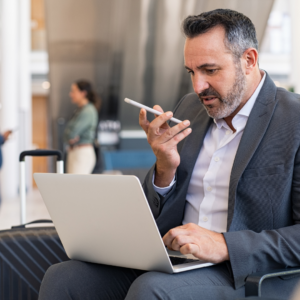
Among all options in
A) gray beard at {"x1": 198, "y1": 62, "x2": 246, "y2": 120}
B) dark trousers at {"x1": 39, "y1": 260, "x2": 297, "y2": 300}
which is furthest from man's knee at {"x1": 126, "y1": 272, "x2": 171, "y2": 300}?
gray beard at {"x1": 198, "y1": 62, "x2": 246, "y2": 120}

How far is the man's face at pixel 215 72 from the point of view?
1442 mm

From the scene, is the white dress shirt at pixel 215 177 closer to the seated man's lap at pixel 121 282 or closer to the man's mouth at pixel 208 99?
the man's mouth at pixel 208 99

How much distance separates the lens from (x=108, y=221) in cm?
117

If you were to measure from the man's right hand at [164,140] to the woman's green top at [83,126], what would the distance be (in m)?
3.69

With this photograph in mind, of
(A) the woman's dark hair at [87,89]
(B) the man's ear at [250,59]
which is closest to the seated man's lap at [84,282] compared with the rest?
(B) the man's ear at [250,59]

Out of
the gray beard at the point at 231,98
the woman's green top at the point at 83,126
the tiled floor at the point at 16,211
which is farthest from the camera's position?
the woman's green top at the point at 83,126

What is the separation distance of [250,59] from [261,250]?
0.66 metres

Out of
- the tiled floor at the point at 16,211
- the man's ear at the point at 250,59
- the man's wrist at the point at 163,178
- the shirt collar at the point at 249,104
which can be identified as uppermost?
the man's ear at the point at 250,59

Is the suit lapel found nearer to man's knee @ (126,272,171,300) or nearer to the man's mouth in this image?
the man's mouth

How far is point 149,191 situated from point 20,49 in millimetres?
6741

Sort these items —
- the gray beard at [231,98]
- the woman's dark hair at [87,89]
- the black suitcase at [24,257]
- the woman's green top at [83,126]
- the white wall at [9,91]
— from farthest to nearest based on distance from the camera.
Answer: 1. the white wall at [9,91]
2. the woman's dark hair at [87,89]
3. the woman's green top at [83,126]
4. the black suitcase at [24,257]
5. the gray beard at [231,98]

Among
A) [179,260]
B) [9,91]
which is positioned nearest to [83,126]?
[9,91]

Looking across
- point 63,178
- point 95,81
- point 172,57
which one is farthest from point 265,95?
point 95,81

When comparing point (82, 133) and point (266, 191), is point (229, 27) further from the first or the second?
point (82, 133)
